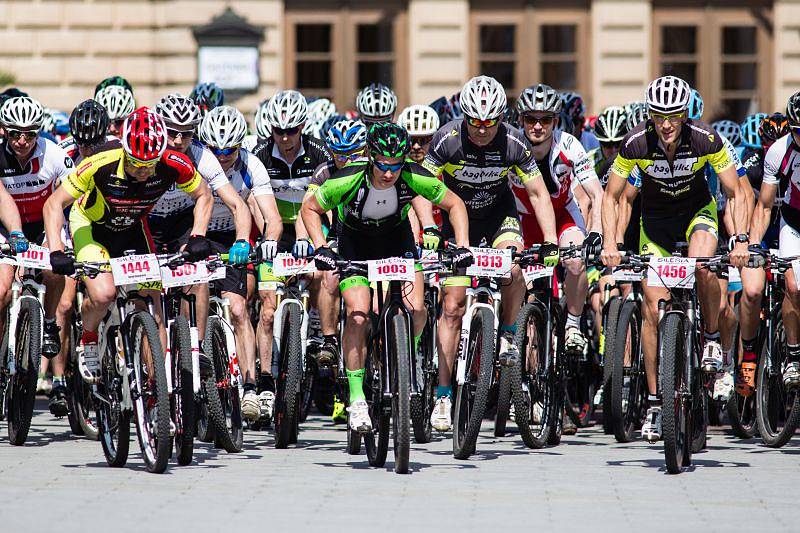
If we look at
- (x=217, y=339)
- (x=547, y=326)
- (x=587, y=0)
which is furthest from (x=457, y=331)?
(x=587, y=0)

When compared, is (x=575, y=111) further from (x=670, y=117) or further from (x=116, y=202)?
(x=116, y=202)

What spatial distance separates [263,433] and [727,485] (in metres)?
3.69

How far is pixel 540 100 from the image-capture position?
39.3ft

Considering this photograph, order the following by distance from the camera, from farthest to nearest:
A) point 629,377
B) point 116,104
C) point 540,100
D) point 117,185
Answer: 1. point 116,104
2. point 540,100
3. point 629,377
4. point 117,185

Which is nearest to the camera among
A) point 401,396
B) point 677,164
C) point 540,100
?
point 401,396

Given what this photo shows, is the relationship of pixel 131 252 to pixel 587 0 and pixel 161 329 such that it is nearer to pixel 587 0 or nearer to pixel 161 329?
pixel 161 329

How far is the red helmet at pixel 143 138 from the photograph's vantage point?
9633 millimetres

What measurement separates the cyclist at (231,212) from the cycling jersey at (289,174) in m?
0.55

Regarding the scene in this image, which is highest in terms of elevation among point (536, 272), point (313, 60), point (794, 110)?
point (313, 60)

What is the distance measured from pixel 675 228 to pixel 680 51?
535 inches

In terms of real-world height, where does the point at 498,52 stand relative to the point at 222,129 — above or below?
above

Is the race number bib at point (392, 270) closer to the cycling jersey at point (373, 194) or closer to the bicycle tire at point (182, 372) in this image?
the cycling jersey at point (373, 194)

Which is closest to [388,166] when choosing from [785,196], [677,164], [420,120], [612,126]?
[677,164]

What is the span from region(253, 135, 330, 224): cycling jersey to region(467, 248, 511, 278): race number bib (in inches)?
102
